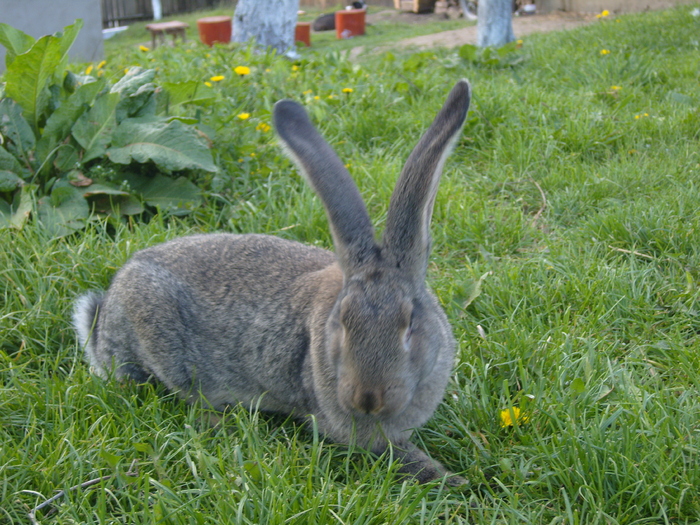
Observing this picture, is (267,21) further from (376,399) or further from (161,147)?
(376,399)

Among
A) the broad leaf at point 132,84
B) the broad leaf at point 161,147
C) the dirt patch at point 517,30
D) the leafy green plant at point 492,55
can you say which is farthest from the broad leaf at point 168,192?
Result: the dirt patch at point 517,30

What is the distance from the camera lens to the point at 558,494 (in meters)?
2.21

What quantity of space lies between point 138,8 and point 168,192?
19.0m

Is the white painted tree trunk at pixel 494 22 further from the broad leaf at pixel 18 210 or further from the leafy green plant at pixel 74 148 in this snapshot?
the broad leaf at pixel 18 210

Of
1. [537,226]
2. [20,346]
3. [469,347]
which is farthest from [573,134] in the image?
[20,346]

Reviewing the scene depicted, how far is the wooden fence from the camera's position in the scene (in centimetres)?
1986

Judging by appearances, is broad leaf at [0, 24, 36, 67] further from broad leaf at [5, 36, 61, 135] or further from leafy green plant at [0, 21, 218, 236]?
broad leaf at [5, 36, 61, 135]

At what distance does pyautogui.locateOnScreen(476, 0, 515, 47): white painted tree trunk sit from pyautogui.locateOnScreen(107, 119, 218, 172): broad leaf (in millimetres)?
4692

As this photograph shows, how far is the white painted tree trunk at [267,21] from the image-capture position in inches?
323

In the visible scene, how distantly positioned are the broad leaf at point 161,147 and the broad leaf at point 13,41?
0.74 meters

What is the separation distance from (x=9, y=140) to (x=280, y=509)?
117 inches

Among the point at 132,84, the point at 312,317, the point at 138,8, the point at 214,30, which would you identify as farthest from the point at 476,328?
the point at 138,8

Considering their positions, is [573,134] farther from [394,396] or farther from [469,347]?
[394,396]

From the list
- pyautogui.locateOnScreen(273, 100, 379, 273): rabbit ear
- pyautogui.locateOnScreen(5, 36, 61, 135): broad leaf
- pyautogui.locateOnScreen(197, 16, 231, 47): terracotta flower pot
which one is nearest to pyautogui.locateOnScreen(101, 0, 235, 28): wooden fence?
pyautogui.locateOnScreen(197, 16, 231, 47): terracotta flower pot
